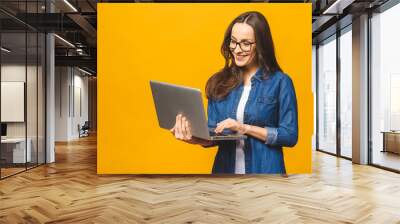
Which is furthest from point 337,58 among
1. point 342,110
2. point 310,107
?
point 310,107

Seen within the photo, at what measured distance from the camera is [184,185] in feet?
21.4

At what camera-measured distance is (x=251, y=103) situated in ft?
23.3

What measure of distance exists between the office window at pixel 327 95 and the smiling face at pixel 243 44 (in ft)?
16.0

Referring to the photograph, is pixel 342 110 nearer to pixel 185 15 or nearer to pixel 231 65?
pixel 231 65

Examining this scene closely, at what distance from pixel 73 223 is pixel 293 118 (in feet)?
14.3

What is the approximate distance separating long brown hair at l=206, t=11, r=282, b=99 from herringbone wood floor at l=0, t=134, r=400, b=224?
164cm

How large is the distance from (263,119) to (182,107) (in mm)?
1597

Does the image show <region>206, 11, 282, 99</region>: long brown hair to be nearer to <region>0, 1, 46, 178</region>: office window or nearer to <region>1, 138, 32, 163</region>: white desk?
<region>0, 1, 46, 178</region>: office window

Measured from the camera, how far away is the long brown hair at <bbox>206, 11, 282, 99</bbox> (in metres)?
7.20

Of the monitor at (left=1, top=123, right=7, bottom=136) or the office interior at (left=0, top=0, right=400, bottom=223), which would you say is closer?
the office interior at (left=0, top=0, right=400, bottom=223)

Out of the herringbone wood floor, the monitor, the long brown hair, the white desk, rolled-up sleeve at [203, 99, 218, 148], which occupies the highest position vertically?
the long brown hair

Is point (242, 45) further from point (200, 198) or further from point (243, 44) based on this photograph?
point (200, 198)

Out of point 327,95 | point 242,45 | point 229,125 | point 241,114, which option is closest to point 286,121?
point 241,114

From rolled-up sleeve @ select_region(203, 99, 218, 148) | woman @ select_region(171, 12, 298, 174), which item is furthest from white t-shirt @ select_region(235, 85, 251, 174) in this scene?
rolled-up sleeve @ select_region(203, 99, 218, 148)
